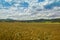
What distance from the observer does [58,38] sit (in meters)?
5.34

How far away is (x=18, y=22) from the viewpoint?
231 inches

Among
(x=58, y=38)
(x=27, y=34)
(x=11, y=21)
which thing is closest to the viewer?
(x=27, y=34)

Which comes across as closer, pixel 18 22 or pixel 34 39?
pixel 34 39

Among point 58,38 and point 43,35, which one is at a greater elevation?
point 43,35

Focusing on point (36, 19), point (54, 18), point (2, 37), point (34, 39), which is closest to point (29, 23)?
point (36, 19)

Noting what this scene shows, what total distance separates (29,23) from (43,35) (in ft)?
7.68

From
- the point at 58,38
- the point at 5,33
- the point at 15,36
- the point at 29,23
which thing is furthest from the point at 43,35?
the point at 29,23

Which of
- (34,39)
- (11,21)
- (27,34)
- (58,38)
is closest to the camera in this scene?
(34,39)

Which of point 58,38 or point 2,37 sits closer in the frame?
point 2,37

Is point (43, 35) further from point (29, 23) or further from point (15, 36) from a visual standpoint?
point (29, 23)

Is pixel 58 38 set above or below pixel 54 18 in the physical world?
below

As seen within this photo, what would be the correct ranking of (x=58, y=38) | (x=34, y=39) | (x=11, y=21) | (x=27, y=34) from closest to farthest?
(x=34, y=39) < (x=27, y=34) < (x=58, y=38) < (x=11, y=21)

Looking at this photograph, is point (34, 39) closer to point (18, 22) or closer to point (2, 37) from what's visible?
point (2, 37)

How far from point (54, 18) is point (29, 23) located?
30.6 inches
